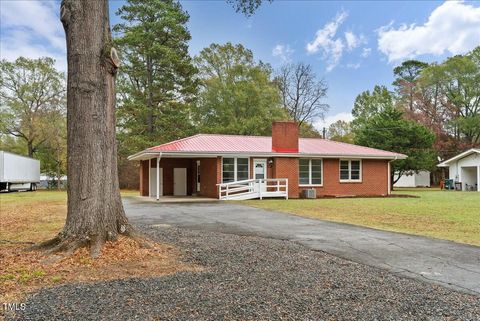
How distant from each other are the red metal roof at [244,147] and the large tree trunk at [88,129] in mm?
13435

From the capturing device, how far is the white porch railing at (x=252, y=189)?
70.0 feet

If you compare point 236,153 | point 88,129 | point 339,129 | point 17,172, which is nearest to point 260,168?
point 236,153

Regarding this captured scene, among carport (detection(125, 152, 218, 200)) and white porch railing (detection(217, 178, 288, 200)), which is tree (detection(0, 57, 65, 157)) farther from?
white porch railing (detection(217, 178, 288, 200))

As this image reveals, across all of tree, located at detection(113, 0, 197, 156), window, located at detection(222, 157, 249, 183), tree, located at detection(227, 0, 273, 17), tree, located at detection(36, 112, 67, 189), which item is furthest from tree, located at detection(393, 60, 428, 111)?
tree, located at detection(227, 0, 273, 17)

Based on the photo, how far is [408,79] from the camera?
52.3 m

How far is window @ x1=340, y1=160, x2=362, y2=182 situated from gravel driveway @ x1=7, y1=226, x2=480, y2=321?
19.7m

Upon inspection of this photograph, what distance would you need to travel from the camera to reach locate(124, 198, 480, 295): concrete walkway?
5.51m

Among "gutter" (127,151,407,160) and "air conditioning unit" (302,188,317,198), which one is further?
"air conditioning unit" (302,188,317,198)

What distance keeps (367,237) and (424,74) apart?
147 ft

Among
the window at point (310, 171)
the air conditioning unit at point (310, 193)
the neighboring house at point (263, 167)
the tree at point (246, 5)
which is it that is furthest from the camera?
the window at point (310, 171)

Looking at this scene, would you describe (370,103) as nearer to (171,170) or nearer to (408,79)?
(408,79)

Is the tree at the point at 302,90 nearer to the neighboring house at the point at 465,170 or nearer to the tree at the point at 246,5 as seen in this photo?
the neighboring house at the point at 465,170

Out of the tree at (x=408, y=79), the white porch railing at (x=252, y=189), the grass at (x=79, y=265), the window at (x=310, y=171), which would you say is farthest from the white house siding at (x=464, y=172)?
the grass at (x=79, y=265)

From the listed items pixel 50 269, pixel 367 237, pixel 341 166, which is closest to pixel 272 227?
pixel 367 237
